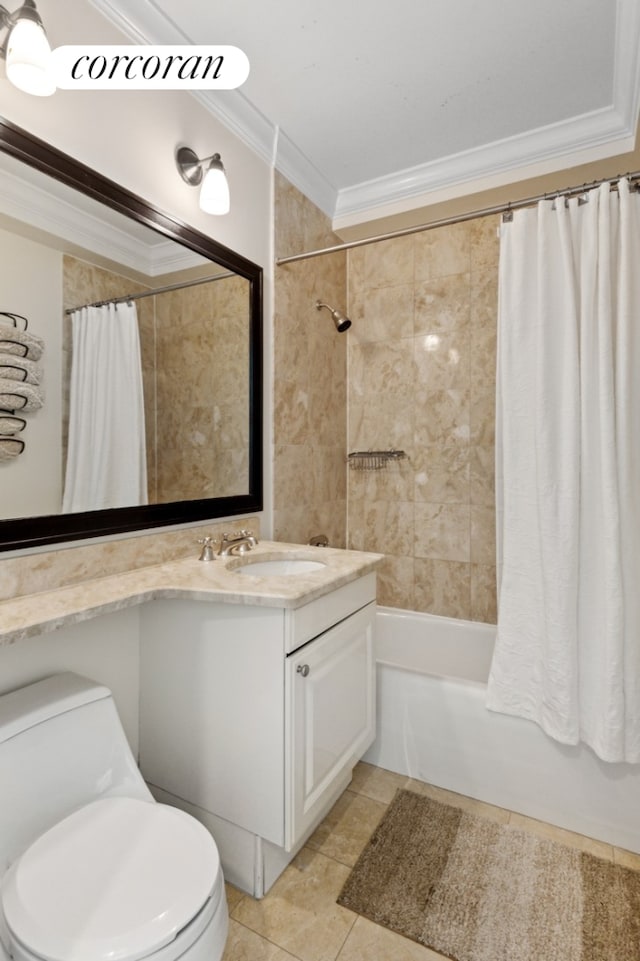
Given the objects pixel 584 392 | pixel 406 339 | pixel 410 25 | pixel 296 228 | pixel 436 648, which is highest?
pixel 410 25

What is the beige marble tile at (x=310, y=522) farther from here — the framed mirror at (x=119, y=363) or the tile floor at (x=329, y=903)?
the tile floor at (x=329, y=903)

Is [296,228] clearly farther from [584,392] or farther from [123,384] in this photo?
[584,392]

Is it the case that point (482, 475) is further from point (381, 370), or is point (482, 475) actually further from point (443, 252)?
point (443, 252)

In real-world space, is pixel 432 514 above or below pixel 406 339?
below

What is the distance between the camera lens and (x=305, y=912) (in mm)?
1282

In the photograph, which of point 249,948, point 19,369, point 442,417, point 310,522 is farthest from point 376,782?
point 19,369

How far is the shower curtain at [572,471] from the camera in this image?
4.96 ft

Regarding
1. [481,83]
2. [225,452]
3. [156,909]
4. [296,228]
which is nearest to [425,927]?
[156,909]

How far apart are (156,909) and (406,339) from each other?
7.89 feet

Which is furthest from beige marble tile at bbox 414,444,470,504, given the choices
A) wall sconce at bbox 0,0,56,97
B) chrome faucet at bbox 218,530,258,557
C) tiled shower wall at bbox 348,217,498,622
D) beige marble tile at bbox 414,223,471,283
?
wall sconce at bbox 0,0,56,97

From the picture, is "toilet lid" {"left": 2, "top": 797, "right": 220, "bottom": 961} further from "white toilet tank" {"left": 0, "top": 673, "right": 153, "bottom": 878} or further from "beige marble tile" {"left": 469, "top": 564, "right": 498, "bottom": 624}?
"beige marble tile" {"left": 469, "top": 564, "right": 498, "bottom": 624}

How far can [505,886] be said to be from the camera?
1354 mm

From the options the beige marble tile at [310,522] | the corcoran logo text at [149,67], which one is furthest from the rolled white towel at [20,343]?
the beige marble tile at [310,522]

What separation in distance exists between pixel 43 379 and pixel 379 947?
1629 millimetres
